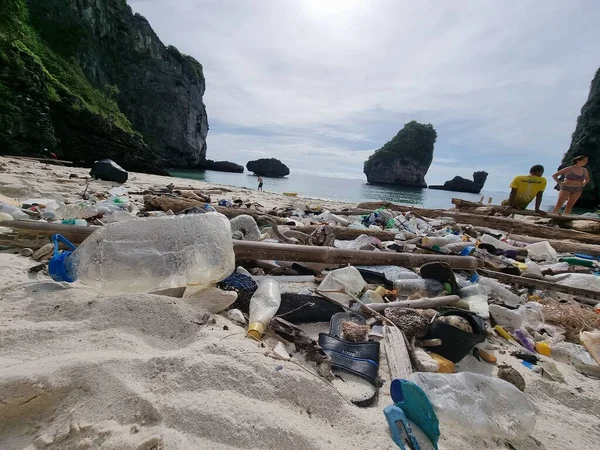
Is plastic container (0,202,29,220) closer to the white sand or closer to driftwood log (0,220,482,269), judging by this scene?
driftwood log (0,220,482,269)

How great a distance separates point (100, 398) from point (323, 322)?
126 centimetres

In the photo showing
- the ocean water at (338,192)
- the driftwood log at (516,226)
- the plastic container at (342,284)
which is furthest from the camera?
the ocean water at (338,192)

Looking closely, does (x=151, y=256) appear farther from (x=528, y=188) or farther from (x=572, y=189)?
(x=572, y=189)

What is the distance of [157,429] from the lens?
0.84 meters

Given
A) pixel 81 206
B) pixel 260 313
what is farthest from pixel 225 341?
pixel 81 206

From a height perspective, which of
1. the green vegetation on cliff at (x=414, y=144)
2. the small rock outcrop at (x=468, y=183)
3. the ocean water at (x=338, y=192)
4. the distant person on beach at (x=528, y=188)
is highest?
the green vegetation on cliff at (x=414, y=144)

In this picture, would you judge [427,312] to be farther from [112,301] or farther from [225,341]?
[112,301]

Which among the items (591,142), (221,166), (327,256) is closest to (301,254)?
(327,256)

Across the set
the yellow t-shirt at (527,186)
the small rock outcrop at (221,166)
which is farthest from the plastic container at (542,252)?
the small rock outcrop at (221,166)

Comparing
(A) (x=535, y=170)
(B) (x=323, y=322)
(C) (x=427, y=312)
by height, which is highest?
(A) (x=535, y=170)

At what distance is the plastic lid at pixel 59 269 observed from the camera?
1.60 metres

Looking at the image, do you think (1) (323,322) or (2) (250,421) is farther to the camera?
(1) (323,322)

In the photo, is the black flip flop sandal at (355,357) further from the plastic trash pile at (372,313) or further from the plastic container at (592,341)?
the plastic container at (592,341)

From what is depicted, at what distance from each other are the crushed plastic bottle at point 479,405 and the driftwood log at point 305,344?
401mm
